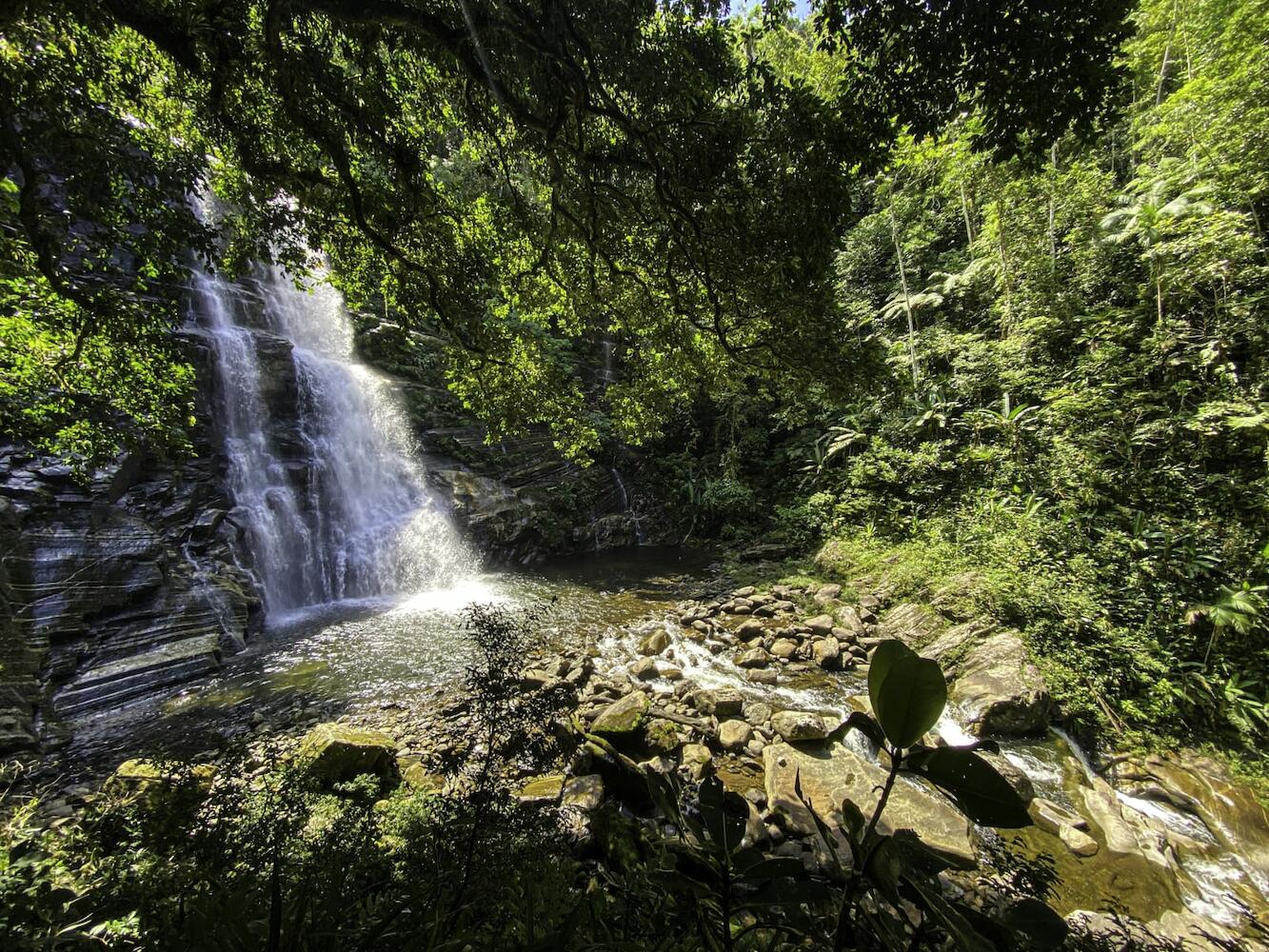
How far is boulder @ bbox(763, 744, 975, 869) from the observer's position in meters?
4.05

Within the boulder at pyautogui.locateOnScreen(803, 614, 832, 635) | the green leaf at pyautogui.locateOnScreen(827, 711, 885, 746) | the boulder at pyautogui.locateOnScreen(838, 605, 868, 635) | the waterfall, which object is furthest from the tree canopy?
the waterfall

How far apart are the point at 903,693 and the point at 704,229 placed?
15.9 ft

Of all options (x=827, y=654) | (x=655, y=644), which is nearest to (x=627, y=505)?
(x=655, y=644)

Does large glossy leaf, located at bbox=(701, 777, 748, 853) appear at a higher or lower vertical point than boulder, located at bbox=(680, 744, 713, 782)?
higher

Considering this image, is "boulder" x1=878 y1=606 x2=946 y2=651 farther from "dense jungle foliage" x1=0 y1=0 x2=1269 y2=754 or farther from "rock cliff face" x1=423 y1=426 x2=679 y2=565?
"rock cliff face" x1=423 y1=426 x2=679 y2=565

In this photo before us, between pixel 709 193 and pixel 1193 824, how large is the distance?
7.36 metres

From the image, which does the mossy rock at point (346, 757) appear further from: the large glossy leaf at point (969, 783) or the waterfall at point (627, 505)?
the waterfall at point (627, 505)

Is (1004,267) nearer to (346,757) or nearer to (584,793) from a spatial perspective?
(584,793)

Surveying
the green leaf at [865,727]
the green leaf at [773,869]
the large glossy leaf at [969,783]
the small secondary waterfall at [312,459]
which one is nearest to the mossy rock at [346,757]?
the green leaf at [773,869]

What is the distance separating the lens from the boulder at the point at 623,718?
506 centimetres

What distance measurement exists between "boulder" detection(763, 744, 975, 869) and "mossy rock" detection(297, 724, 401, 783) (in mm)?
3691

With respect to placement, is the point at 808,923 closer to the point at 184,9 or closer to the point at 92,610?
the point at 184,9

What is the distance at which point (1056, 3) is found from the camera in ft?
10.3

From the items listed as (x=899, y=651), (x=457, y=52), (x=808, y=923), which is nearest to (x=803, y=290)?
(x=457, y=52)
